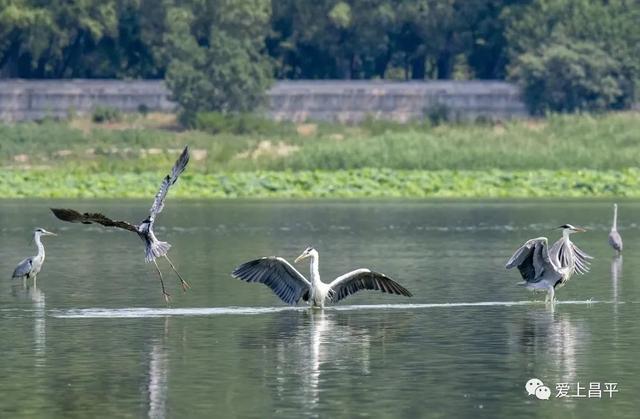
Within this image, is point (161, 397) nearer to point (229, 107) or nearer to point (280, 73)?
point (229, 107)

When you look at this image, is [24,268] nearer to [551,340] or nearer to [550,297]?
[550,297]

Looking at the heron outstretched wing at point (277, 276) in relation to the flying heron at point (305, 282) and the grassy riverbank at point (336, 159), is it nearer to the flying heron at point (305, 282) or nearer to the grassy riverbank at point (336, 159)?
the flying heron at point (305, 282)

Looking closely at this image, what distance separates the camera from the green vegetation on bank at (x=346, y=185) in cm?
6669

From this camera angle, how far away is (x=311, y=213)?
5512cm

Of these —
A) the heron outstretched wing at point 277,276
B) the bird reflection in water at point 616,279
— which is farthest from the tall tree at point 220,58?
the heron outstretched wing at point 277,276

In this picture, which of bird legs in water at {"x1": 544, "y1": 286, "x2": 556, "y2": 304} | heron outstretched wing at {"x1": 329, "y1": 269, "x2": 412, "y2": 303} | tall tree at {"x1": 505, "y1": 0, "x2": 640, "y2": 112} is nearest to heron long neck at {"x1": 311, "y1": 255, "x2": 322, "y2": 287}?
heron outstretched wing at {"x1": 329, "y1": 269, "x2": 412, "y2": 303}

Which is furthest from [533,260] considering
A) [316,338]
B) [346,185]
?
[346,185]

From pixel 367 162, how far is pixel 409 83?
22057 mm

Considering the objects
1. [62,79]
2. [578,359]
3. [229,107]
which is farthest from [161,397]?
[62,79]

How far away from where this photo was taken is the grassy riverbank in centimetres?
6756

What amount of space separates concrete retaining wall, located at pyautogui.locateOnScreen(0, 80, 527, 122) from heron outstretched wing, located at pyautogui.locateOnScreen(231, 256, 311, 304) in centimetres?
6653

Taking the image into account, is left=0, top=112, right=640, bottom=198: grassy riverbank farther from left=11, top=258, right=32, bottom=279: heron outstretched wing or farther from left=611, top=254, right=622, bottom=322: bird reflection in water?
left=11, top=258, right=32, bottom=279: heron outstretched wing

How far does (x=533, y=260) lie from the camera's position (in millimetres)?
26906

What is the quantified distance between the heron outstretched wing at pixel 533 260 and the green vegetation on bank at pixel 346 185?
39.2 meters
